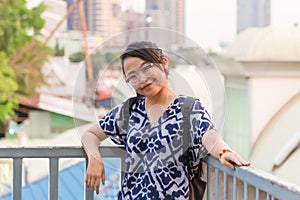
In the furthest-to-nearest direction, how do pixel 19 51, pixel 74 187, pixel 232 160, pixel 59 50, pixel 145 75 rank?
pixel 59 50, pixel 19 51, pixel 74 187, pixel 145 75, pixel 232 160

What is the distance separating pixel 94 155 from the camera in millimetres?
2283

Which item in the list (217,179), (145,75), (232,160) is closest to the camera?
(232,160)

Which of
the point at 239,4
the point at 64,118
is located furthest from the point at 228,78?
the point at 64,118

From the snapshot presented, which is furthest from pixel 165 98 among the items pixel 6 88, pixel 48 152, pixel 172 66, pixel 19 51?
pixel 19 51

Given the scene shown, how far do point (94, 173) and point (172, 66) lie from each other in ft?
1.35

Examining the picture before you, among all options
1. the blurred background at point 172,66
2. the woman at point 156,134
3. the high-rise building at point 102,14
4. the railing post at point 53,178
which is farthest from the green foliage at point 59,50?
the woman at point 156,134

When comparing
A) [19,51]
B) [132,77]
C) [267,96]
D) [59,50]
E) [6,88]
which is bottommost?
[6,88]

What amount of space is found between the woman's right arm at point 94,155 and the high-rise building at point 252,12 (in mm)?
7513

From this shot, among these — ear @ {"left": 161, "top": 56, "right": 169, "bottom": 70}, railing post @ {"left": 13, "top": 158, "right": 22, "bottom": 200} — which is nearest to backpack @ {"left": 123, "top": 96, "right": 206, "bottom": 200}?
ear @ {"left": 161, "top": 56, "right": 169, "bottom": 70}

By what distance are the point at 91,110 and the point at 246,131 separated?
4.70 m

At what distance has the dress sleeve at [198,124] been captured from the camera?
208cm

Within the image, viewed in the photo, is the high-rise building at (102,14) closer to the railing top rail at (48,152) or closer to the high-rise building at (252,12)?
the high-rise building at (252,12)

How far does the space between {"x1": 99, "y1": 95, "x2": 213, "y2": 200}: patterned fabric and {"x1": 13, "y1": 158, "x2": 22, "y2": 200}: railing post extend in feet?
1.32

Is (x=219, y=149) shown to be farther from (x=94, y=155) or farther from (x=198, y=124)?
(x=94, y=155)
